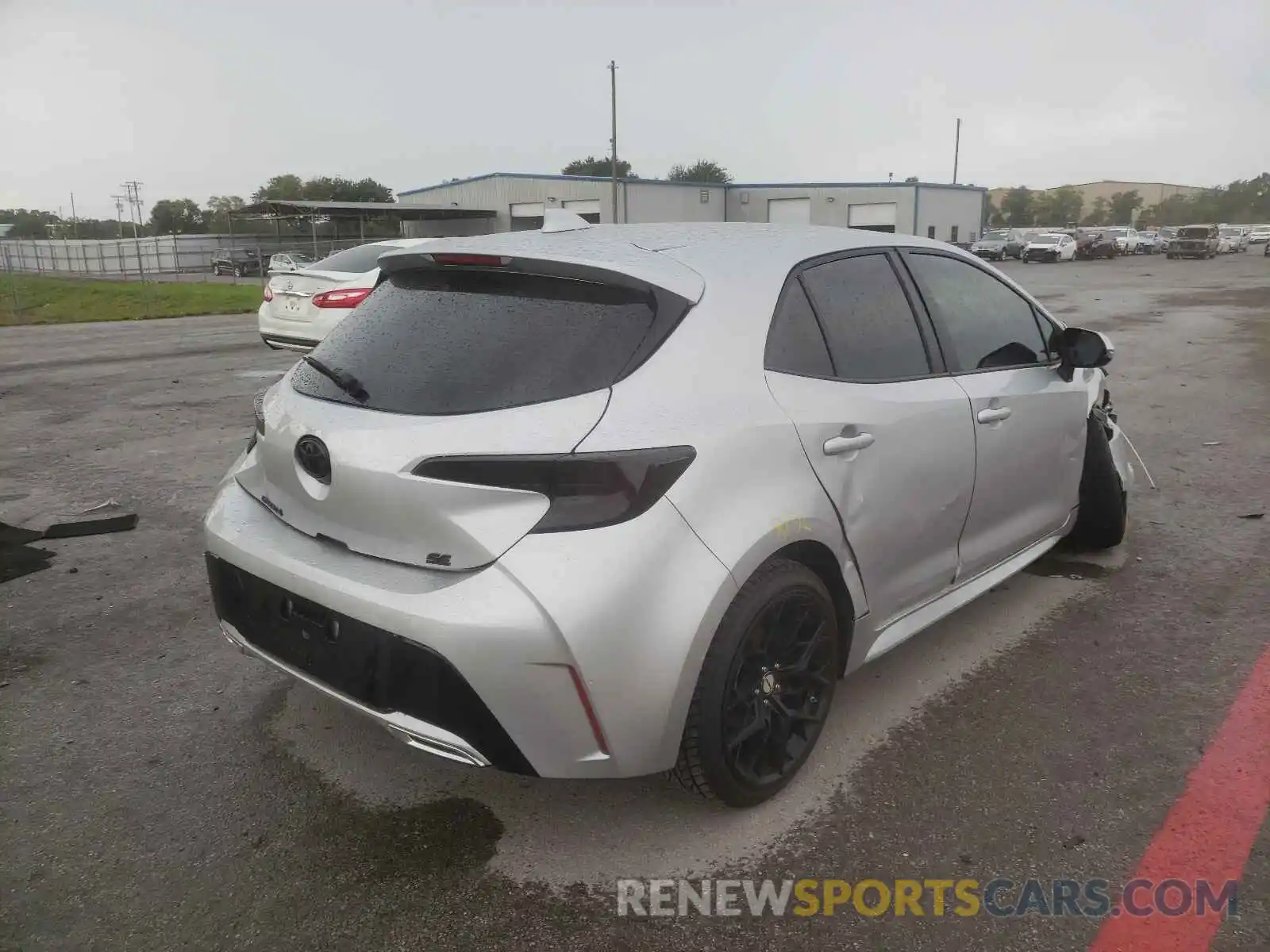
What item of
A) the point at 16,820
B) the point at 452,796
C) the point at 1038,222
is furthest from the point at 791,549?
the point at 1038,222

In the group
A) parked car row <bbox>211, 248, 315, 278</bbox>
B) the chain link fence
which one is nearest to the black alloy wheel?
parked car row <bbox>211, 248, 315, 278</bbox>

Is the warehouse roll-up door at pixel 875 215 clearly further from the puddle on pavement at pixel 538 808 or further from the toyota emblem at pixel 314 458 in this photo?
the toyota emblem at pixel 314 458

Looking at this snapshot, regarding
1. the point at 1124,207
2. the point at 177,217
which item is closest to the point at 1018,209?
the point at 1124,207

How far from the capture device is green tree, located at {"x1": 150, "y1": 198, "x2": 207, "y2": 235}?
A: 94125 mm

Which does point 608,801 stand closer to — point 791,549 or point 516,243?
point 791,549

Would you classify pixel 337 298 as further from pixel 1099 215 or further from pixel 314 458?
pixel 1099 215

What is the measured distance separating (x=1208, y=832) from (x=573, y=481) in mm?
2013

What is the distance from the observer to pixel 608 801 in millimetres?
2855

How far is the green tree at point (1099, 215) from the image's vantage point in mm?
127500

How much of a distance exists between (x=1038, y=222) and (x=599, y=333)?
135088mm

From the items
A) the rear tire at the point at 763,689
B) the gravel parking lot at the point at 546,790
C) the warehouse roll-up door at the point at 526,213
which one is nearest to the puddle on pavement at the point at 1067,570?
the gravel parking lot at the point at 546,790

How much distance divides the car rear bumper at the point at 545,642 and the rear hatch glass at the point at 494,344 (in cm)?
41

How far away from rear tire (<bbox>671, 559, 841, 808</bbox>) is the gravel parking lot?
15 cm

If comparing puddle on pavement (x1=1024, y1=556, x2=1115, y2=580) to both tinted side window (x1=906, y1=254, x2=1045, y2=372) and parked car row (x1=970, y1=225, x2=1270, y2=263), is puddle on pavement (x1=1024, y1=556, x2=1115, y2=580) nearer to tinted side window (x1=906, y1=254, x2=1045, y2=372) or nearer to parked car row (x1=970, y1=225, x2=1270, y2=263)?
tinted side window (x1=906, y1=254, x2=1045, y2=372)
